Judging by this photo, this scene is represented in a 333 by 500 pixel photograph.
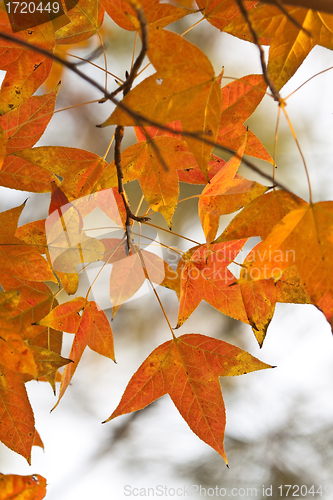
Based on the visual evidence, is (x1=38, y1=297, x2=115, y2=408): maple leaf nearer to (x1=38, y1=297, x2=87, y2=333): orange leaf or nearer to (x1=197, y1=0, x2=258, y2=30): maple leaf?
(x1=38, y1=297, x2=87, y2=333): orange leaf

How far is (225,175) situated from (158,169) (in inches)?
3.1

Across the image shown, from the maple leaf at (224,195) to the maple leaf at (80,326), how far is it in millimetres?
195

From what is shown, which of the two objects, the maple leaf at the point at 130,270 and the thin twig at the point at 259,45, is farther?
the maple leaf at the point at 130,270

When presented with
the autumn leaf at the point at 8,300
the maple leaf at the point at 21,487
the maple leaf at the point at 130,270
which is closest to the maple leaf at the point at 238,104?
the maple leaf at the point at 130,270

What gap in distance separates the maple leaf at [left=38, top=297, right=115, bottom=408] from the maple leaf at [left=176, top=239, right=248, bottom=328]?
120 millimetres

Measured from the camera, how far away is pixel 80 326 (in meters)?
0.44

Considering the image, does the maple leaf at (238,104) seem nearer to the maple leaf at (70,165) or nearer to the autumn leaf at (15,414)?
the maple leaf at (70,165)

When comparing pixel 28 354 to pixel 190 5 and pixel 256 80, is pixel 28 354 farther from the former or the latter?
pixel 190 5

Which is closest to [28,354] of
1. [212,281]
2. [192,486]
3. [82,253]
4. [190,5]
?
[82,253]

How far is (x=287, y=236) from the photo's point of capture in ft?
1.05

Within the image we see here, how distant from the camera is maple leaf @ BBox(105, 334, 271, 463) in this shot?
0.44m

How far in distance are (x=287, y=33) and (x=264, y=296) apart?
0.29 metres

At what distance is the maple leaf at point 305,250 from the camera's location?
0.30 metres

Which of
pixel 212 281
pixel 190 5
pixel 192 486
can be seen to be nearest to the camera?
pixel 212 281
